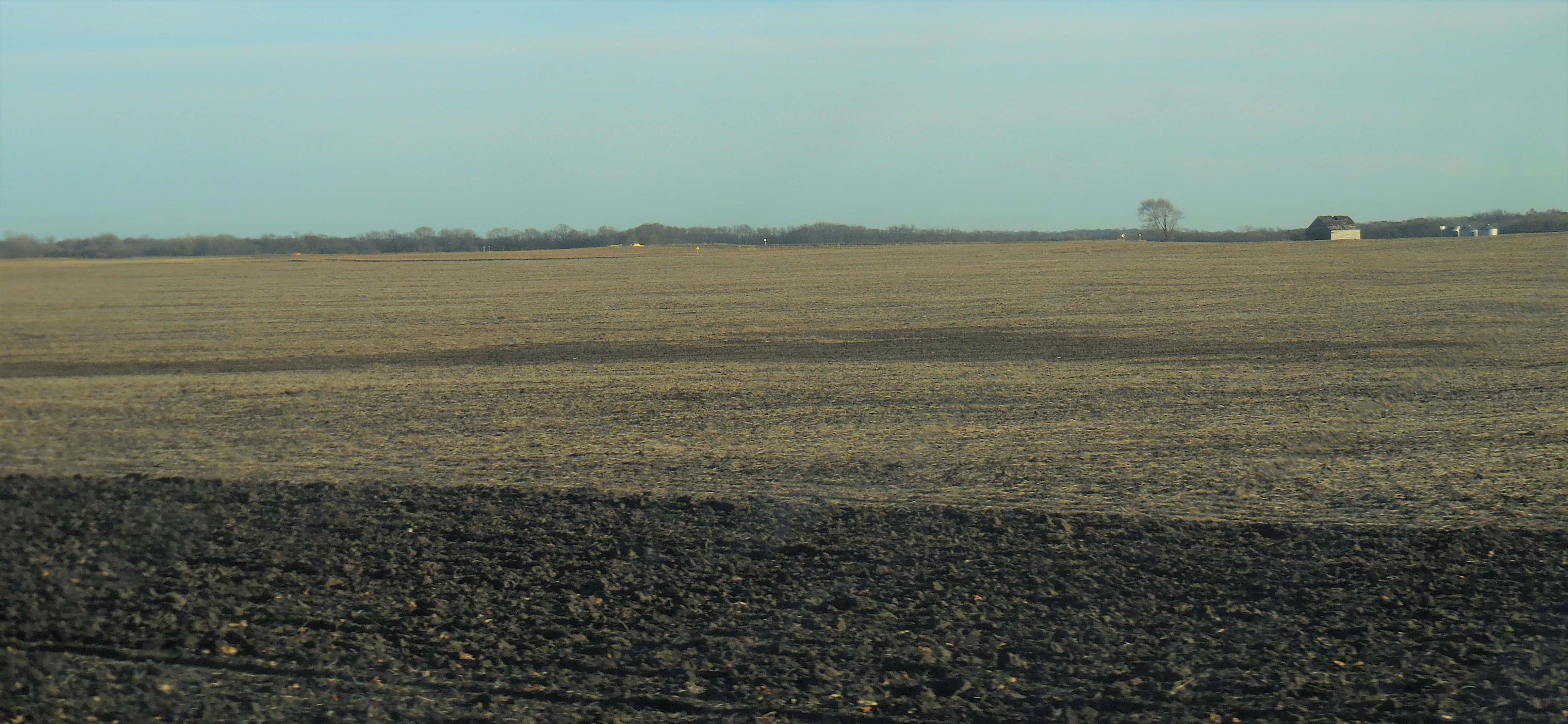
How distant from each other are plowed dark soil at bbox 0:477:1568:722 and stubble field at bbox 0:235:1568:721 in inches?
1.0

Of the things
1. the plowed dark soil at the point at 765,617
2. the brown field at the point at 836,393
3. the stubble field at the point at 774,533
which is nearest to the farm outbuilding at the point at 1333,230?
the brown field at the point at 836,393

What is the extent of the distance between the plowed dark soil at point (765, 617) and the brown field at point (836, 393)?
888 mm

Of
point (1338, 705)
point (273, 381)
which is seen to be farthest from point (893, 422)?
point (273, 381)

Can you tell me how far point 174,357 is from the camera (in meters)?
18.5

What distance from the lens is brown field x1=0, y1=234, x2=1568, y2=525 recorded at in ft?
24.9

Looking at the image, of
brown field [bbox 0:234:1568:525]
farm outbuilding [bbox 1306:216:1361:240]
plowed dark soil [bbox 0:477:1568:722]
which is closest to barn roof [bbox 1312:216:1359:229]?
farm outbuilding [bbox 1306:216:1361:240]

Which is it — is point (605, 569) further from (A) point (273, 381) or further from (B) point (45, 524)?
(A) point (273, 381)

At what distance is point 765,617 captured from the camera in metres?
5.38

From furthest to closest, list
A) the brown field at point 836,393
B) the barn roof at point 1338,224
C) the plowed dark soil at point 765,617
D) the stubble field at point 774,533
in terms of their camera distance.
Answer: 1. the barn roof at point 1338,224
2. the brown field at point 836,393
3. the stubble field at point 774,533
4. the plowed dark soil at point 765,617

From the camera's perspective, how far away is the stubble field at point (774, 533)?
4.57 metres

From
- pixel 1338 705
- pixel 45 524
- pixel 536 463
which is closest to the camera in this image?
pixel 1338 705

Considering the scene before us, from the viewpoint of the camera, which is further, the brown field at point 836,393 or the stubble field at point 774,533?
the brown field at point 836,393

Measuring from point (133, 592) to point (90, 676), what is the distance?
124cm

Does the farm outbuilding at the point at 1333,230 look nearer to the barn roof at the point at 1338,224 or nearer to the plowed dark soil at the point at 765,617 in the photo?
the barn roof at the point at 1338,224
